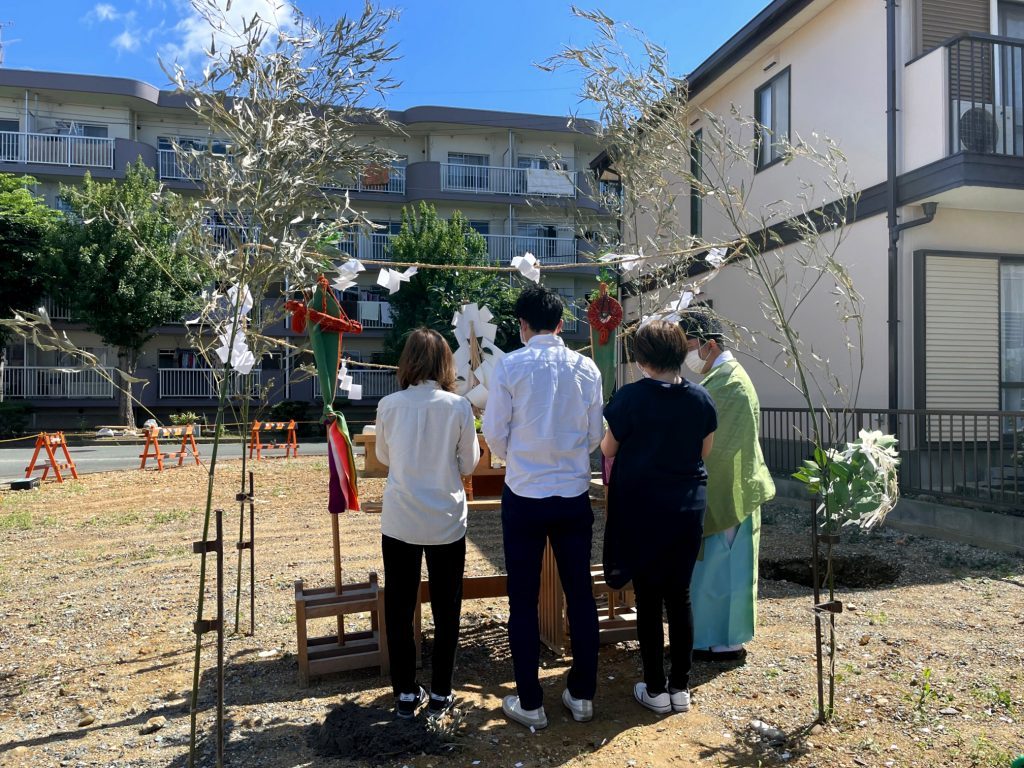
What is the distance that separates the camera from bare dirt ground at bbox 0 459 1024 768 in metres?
2.99

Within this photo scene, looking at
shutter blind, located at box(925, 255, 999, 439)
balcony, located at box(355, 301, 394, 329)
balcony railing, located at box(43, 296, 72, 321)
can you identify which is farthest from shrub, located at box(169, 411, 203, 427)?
shutter blind, located at box(925, 255, 999, 439)

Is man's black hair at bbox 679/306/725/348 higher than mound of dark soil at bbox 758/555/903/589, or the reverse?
man's black hair at bbox 679/306/725/348

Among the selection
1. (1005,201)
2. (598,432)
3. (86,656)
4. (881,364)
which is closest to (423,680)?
(598,432)

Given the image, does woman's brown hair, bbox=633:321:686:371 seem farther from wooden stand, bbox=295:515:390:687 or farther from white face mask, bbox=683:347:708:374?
wooden stand, bbox=295:515:390:687

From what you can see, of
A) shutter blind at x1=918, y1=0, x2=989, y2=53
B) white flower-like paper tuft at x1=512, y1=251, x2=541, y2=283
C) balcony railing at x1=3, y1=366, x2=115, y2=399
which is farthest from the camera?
balcony railing at x1=3, y1=366, x2=115, y2=399

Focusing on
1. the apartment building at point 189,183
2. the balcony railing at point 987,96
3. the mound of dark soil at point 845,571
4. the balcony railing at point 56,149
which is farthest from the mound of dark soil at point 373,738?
the balcony railing at point 56,149

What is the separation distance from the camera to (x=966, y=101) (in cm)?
816

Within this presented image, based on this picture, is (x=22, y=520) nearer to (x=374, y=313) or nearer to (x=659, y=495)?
(x=659, y=495)

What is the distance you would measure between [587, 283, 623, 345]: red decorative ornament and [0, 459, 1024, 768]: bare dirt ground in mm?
1867

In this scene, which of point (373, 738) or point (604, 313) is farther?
point (604, 313)

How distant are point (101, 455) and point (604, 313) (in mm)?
16369

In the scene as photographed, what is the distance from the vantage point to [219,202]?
2781 mm

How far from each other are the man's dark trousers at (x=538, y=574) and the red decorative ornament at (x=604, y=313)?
1692 millimetres

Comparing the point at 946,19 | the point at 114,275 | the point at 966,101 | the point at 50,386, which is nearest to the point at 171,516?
the point at 966,101
